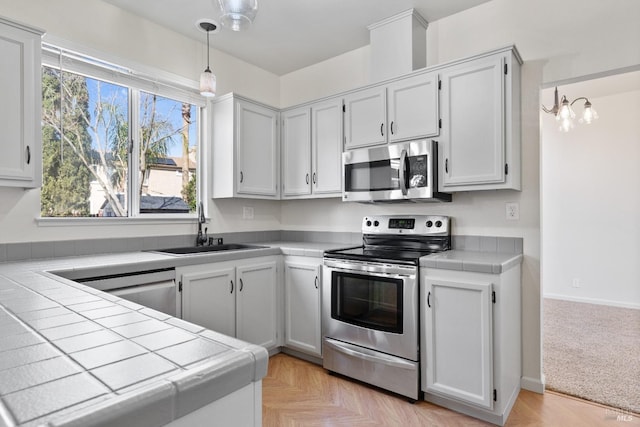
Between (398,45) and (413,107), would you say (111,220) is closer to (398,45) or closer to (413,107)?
(413,107)

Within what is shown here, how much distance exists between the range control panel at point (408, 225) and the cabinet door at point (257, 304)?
2.83 ft

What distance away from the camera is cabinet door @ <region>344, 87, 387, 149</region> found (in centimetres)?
288

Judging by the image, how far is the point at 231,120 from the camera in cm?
321

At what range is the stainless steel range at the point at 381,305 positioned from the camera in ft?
7.70

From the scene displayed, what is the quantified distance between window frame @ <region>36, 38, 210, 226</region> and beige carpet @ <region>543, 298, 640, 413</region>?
3.08 m

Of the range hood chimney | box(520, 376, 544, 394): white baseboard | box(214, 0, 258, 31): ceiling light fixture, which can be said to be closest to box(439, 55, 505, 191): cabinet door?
the range hood chimney

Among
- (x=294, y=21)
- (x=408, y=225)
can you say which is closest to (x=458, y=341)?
(x=408, y=225)

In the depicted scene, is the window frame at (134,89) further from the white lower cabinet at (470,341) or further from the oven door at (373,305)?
the white lower cabinet at (470,341)

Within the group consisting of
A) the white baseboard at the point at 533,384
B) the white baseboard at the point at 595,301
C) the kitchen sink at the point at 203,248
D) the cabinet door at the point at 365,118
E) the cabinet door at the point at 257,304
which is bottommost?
the white baseboard at the point at 533,384

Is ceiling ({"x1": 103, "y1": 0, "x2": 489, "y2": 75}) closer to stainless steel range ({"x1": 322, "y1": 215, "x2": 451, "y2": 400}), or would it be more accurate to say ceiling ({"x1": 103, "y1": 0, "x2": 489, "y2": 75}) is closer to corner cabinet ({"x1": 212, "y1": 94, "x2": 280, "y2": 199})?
corner cabinet ({"x1": 212, "y1": 94, "x2": 280, "y2": 199})

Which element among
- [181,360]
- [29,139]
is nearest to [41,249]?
[29,139]

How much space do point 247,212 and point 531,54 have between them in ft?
8.60

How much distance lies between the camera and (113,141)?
9.26ft

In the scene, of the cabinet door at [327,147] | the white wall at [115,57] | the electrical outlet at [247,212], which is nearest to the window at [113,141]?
the white wall at [115,57]
